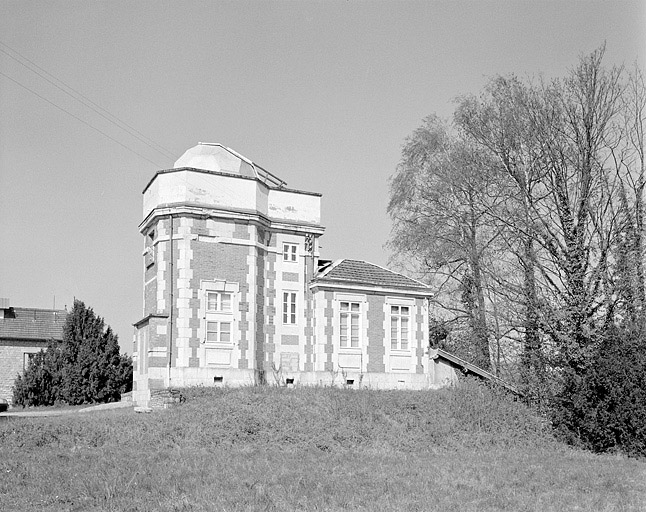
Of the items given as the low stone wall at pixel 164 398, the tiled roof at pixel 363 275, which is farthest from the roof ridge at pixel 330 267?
the low stone wall at pixel 164 398

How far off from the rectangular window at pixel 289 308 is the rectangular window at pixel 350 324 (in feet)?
6.33

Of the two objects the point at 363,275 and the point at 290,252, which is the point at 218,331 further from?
the point at 363,275

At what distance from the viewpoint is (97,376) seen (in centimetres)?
3703

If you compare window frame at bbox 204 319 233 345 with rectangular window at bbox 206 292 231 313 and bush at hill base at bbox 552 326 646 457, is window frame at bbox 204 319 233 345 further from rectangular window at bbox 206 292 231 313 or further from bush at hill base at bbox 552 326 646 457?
bush at hill base at bbox 552 326 646 457

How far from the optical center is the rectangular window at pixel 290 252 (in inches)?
1238

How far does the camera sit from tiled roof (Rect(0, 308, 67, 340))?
46.8 meters

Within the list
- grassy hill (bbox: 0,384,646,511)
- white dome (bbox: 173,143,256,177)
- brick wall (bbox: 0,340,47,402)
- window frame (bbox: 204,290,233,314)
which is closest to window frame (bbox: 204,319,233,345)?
window frame (bbox: 204,290,233,314)

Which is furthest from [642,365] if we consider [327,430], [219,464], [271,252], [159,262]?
[159,262]

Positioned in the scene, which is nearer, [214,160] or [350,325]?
[214,160]

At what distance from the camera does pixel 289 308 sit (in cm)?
3105

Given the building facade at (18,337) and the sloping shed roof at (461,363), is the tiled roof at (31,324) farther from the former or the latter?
the sloping shed roof at (461,363)

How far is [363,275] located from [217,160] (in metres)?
7.54

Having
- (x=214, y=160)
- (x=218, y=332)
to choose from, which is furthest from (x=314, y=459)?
(x=214, y=160)

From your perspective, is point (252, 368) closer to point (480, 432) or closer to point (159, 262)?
point (159, 262)
